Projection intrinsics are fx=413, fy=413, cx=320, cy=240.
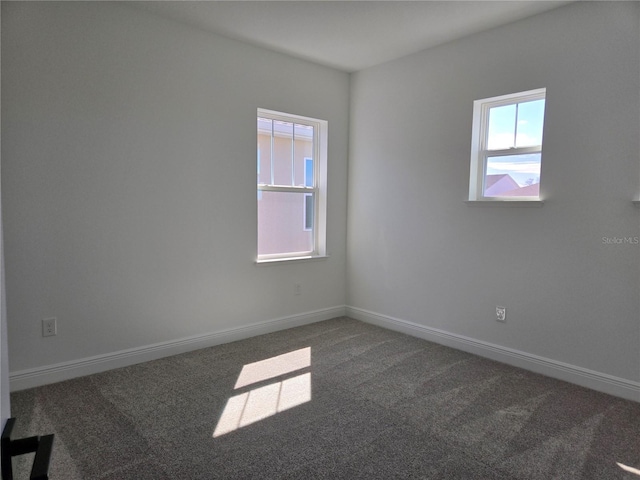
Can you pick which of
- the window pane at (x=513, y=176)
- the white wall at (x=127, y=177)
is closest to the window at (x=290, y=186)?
the white wall at (x=127, y=177)

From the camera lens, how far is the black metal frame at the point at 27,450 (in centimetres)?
85

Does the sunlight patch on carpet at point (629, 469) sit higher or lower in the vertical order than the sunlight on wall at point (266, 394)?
higher

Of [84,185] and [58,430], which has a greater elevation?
[84,185]

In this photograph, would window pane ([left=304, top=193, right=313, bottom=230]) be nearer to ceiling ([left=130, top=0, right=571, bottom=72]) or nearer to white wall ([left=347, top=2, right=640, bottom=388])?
white wall ([left=347, top=2, right=640, bottom=388])

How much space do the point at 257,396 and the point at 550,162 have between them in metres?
2.58

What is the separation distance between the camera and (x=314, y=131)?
4285 mm

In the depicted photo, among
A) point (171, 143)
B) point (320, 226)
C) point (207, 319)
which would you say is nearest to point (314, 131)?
Answer: point (320, 226)

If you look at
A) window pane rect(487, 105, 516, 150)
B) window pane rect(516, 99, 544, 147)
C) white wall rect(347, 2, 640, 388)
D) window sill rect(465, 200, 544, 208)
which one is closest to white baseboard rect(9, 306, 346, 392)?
white wall rect(347, 2, 640, 388)

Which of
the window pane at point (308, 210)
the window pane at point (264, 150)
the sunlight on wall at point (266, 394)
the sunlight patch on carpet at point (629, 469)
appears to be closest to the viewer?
the sunlight patch on carpet at point (629, 469)

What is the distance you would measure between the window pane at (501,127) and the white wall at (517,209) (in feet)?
0.57

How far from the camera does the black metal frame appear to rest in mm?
847

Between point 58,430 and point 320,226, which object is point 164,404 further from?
point 320,226

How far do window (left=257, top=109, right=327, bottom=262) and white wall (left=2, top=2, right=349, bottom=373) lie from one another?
7.3 inches

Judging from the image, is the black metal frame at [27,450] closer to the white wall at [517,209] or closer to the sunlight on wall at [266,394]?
the sunlight on wall at [266,394]
